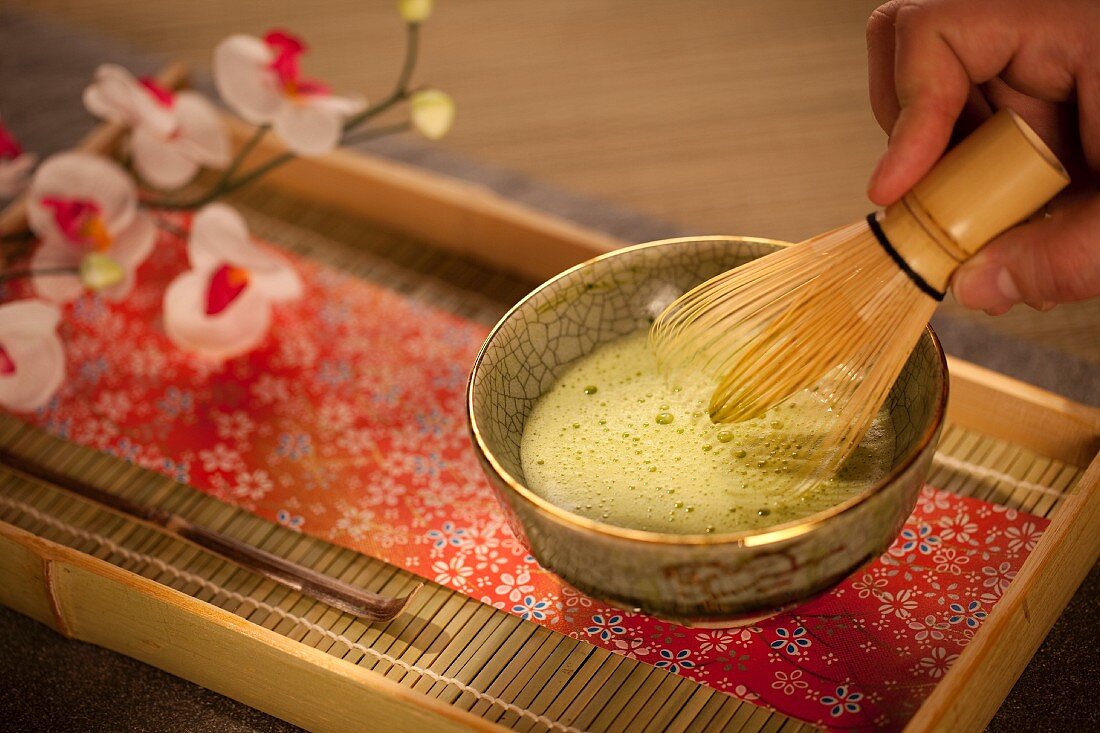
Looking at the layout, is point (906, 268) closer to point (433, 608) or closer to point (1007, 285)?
point (1007, 285)

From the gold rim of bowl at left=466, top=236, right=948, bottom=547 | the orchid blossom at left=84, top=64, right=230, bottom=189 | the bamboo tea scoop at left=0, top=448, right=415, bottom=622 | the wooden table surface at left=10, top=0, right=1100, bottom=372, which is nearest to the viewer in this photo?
the gold rim of bowl at left=466, top=236, right=948, bottom=547

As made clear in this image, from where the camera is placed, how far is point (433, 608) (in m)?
0.63

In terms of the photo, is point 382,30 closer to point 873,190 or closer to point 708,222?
point 708,222

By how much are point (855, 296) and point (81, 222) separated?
52cm

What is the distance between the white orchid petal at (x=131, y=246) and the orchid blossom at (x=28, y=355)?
0.07 metres

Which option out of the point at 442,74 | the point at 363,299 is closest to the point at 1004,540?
the point at 363,299

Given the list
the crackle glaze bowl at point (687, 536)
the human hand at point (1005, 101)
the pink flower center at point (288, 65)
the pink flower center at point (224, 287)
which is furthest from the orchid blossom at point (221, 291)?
the human hand at point (1005, 101)

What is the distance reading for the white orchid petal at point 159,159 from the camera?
0.85 metres

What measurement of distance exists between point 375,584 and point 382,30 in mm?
820

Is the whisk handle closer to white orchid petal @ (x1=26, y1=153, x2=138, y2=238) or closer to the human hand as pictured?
the human hand

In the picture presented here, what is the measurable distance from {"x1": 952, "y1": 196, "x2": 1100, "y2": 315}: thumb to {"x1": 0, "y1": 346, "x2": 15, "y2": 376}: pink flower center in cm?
55

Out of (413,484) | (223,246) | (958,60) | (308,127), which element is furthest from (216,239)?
(958,60)

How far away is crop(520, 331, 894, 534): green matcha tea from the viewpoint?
563mm

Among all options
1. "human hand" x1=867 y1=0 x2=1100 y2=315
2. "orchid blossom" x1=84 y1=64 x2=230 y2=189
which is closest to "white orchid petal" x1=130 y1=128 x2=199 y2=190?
"orchid blossom" x1=84 y1=64 x2=230 y2=189
